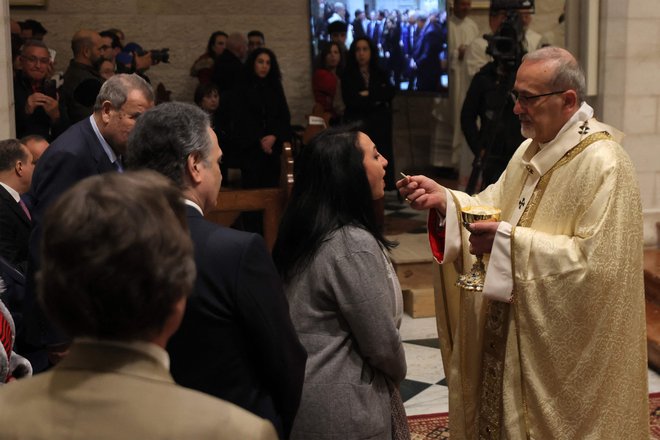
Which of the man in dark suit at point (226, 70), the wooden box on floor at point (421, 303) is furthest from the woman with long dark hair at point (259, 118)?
the wooden box on floor at point (421, 303)

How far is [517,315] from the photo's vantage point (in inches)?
128

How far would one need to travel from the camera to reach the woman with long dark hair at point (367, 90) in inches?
380

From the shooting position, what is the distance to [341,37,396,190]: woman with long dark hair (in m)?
9.64

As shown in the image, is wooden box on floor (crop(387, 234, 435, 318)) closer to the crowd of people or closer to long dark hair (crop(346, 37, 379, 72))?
long dark hair (crop(346, 37, 379, 72))

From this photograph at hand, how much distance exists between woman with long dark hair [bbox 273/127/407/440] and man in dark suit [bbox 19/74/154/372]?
1003 mm

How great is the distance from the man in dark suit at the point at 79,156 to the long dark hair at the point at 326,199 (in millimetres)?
986

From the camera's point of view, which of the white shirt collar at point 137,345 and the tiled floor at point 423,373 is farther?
the tiled floor at point 423,373

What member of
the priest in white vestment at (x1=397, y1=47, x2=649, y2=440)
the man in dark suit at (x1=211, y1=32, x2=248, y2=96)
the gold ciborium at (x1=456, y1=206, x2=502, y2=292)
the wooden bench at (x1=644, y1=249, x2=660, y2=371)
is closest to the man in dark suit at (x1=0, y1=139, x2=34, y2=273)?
the priest in white vestment at (x1=397, y1=47, x2=649, y2=440)

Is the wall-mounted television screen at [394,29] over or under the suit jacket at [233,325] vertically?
over

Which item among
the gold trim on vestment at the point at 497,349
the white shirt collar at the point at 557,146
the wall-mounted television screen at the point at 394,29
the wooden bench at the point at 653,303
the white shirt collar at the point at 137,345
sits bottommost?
the wooden bench at the point at 653,303

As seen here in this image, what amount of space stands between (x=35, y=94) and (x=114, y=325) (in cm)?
525

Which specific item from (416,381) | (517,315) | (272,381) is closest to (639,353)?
(517,315)

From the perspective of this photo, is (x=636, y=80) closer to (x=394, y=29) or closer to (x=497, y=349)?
(x=497, y=349)

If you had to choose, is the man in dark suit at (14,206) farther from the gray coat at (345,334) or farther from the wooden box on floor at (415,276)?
the wooden box on floor at (415,276)
